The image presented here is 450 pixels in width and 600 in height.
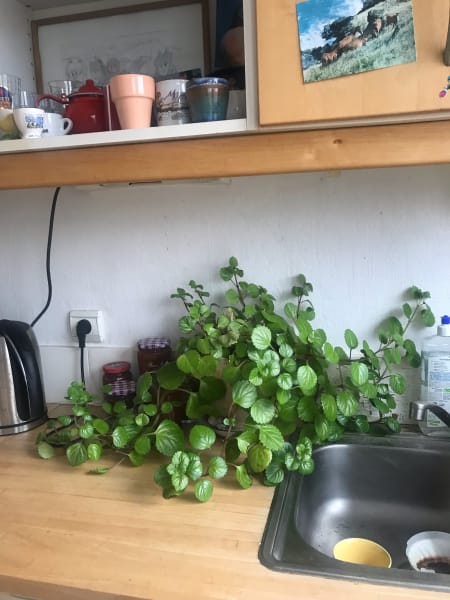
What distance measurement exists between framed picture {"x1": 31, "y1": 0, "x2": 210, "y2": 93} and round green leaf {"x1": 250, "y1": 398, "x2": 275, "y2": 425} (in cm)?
71

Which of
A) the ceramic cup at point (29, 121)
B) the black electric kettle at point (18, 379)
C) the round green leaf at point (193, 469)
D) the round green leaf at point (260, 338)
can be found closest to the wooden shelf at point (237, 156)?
the ceramic cup at point (29, 121)

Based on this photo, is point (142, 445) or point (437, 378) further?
point (437, 378)

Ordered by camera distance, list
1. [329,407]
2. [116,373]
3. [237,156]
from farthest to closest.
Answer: [116,373] < [329,407] < [237,156]

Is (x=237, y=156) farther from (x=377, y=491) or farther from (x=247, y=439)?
(x=377, y=491)

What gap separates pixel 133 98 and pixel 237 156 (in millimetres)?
209

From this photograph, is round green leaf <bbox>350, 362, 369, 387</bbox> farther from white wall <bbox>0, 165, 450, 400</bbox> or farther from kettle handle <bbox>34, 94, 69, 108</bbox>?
kettle handle <bbox>34, 94, 69, 108</bbox>

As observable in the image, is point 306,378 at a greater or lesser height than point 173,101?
lesser

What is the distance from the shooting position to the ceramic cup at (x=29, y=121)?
91cm

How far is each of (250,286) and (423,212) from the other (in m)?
0.40

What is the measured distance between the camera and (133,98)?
0.87 meters

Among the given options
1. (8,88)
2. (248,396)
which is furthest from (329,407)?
(8,88)

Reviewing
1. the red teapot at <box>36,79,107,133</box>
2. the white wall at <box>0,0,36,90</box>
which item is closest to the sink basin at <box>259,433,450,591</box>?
the red teapot at <box>36,79,107,133</box>

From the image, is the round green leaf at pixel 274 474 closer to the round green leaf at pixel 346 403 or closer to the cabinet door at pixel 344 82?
the round green leaf at pixel 346 403

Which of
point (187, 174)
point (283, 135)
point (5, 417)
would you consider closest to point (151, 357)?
point (5, 417)
